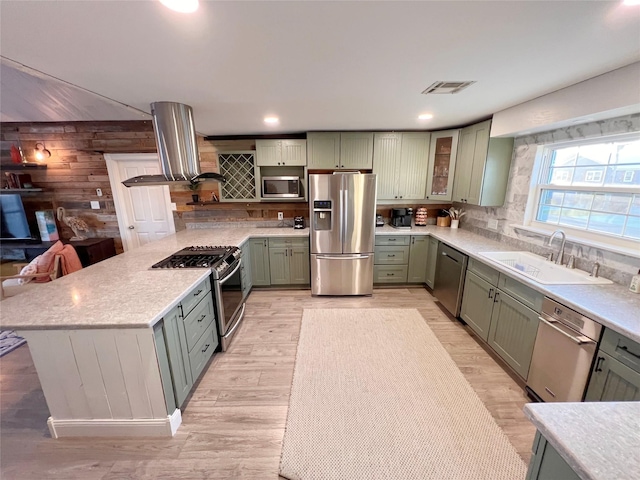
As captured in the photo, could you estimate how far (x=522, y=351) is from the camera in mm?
1975

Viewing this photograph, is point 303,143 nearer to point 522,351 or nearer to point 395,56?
point 395,56

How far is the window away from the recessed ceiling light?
293cm

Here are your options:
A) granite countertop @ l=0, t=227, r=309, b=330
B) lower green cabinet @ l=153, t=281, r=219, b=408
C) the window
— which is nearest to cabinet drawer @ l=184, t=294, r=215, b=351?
lower green cabinet @ l=153, t=281, r=219, b=408

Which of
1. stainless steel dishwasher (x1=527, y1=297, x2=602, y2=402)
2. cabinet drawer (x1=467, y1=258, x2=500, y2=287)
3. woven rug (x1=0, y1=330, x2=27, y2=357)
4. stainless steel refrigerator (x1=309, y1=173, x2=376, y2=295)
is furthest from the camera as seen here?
stainless steel refrigerator (x1=309, y1=173, x2=376, y2=295)

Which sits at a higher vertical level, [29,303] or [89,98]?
[89,98]

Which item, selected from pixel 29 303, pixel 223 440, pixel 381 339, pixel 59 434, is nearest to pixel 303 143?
pixel 381 339

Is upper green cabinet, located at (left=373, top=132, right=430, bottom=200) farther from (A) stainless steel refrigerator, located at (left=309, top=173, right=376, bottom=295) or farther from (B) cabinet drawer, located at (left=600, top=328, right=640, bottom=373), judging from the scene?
(B) cabinet drawer, located at (left=600, top=328, right=640, bottom=373)

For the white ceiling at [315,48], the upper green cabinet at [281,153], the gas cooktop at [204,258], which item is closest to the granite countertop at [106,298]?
the gas cooktop at [204,258]

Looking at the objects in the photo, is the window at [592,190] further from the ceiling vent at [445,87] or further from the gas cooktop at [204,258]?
the gas cooktop at [204,258]

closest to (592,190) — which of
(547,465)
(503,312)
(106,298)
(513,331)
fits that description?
(503,312)

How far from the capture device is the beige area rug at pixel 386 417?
1.44 meters

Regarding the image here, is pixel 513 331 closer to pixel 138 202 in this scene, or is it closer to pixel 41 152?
pixel 138 202

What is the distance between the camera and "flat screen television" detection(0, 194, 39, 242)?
3756mm

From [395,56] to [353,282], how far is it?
267 cm
